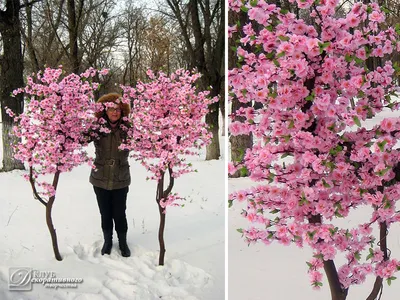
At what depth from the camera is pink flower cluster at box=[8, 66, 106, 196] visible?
1638 millimetres

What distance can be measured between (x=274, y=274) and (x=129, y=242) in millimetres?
827

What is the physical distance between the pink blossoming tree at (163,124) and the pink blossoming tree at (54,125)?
19 centimetres

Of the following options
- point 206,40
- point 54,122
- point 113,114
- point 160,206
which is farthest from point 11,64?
point 206,40

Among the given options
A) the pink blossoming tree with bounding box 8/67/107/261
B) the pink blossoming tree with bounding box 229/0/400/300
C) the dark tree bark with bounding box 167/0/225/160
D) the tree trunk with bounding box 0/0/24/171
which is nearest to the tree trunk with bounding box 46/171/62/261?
the pink blossoming tree with bounding box 8/67/107/261

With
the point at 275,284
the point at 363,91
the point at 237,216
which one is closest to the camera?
the point at 363,91

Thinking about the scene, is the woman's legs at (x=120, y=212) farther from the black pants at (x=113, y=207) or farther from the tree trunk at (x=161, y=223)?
the tree trunk at (x=161, y=223)

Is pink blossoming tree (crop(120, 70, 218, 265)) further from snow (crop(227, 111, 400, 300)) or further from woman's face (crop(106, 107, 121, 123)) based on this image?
snow (crop(227, 111, 400, 300))

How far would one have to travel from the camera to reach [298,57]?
41.3 inches

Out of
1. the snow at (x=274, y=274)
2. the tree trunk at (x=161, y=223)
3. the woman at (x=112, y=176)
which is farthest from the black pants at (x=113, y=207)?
the snow at (x=274, y=274)

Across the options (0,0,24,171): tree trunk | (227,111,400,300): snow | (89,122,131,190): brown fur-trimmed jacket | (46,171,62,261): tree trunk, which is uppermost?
(0,0,24,171): tree trunk

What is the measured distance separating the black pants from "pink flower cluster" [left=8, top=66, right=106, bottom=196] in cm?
23

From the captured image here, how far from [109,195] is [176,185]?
374mm

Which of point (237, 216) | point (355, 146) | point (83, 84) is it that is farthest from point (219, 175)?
point (355, 146)

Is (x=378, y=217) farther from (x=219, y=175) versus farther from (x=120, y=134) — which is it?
(x=120, y=134)
